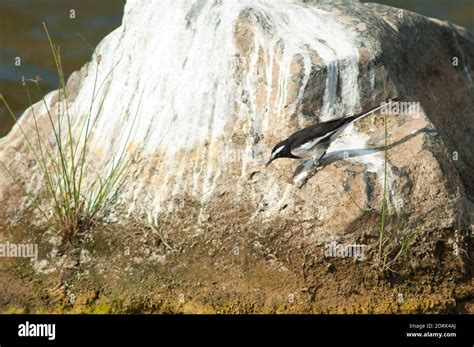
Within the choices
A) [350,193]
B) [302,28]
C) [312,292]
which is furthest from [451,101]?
[312,292]

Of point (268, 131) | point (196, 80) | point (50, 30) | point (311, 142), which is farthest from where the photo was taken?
point (50, 30)

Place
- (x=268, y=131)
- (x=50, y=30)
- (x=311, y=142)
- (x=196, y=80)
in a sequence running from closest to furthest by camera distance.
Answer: (x=311, y=142), (x=268, y=131), (x=196, y=80), (x=50, y=30)

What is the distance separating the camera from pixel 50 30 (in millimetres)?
19359

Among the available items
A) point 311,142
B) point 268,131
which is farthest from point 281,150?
point 268,131

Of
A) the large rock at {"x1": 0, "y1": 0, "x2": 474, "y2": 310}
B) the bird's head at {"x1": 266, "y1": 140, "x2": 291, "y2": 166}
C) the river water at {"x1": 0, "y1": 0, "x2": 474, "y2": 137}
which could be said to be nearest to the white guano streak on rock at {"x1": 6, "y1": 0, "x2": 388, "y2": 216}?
the large rock at {"x1": 0, "y1": 0, "x2": 474, "y2": 310}

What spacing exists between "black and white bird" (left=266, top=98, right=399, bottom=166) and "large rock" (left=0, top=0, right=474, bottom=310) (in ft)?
0.67

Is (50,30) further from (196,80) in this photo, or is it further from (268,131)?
(268,131)

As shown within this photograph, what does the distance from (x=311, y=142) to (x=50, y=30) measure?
10.7 m

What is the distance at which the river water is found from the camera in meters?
18.2

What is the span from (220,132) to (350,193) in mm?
1542

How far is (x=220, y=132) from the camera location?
10.3m

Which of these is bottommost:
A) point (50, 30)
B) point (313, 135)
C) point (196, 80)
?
point (313, 135)

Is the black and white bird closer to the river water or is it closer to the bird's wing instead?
the bird's wing

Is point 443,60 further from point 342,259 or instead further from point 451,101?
point 342,259
